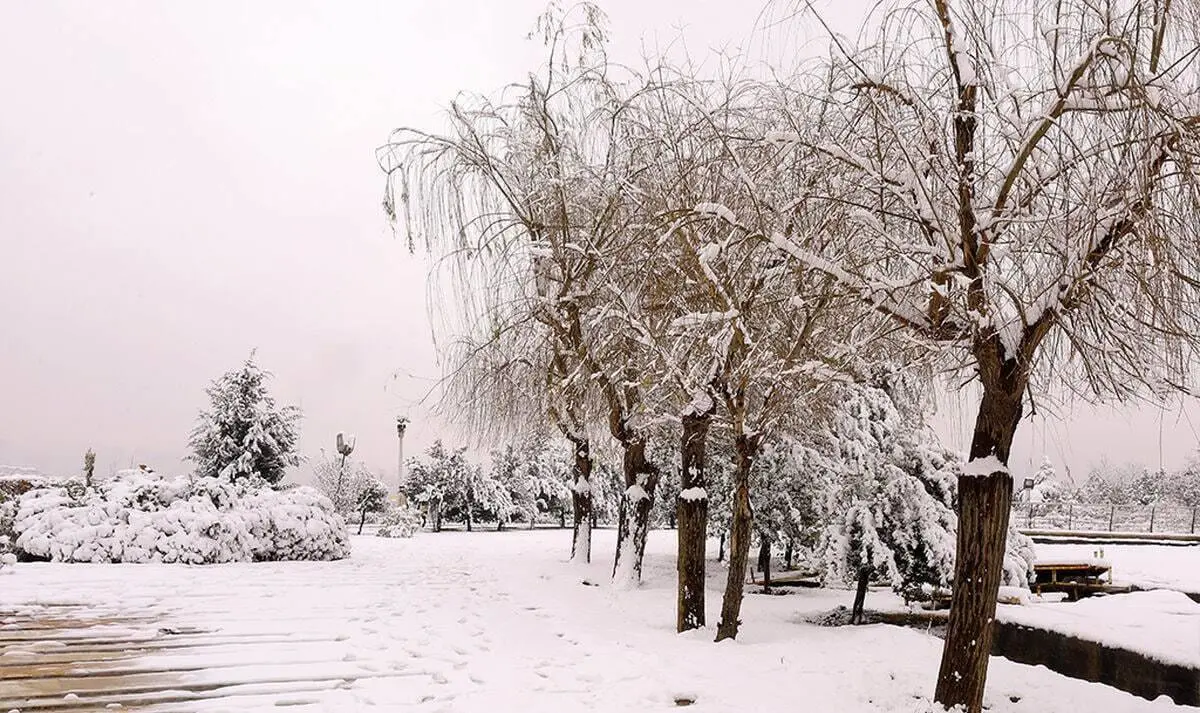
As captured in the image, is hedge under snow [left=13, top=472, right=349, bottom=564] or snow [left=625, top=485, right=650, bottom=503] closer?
snow [left=625, top=485, right=650, bottom=503]

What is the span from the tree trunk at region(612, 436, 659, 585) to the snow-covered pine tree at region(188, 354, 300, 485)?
590 inches

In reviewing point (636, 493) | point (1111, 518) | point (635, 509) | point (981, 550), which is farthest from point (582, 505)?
point (1111, 518)

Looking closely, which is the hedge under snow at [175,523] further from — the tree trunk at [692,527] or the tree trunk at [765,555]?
the tree trunk at [692,527]

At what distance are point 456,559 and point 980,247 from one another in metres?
13.9

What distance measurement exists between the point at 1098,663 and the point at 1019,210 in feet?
12.5

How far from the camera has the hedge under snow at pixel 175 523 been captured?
1372cm

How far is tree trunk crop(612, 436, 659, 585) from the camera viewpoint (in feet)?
40.0

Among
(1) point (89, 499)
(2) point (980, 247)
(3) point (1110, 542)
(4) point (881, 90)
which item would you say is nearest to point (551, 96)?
(4) point (881, 90)

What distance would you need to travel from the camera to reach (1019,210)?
4895 millimetres

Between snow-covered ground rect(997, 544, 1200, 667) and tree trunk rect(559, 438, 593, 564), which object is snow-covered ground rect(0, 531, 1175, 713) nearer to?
snow-covered ground rect(997, 544, 1200, 667)

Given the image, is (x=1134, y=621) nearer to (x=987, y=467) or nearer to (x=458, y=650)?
(x=987, y=467)

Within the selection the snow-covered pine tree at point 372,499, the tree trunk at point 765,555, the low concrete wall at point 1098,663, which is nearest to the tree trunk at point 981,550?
the low concrete wall at point 1098,663

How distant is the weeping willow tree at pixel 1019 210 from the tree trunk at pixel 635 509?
6682 mm

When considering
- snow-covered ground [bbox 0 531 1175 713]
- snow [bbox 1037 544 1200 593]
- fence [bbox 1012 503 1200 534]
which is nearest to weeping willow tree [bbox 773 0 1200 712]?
snow-covered ground [bbox 0 531 1175 713]
